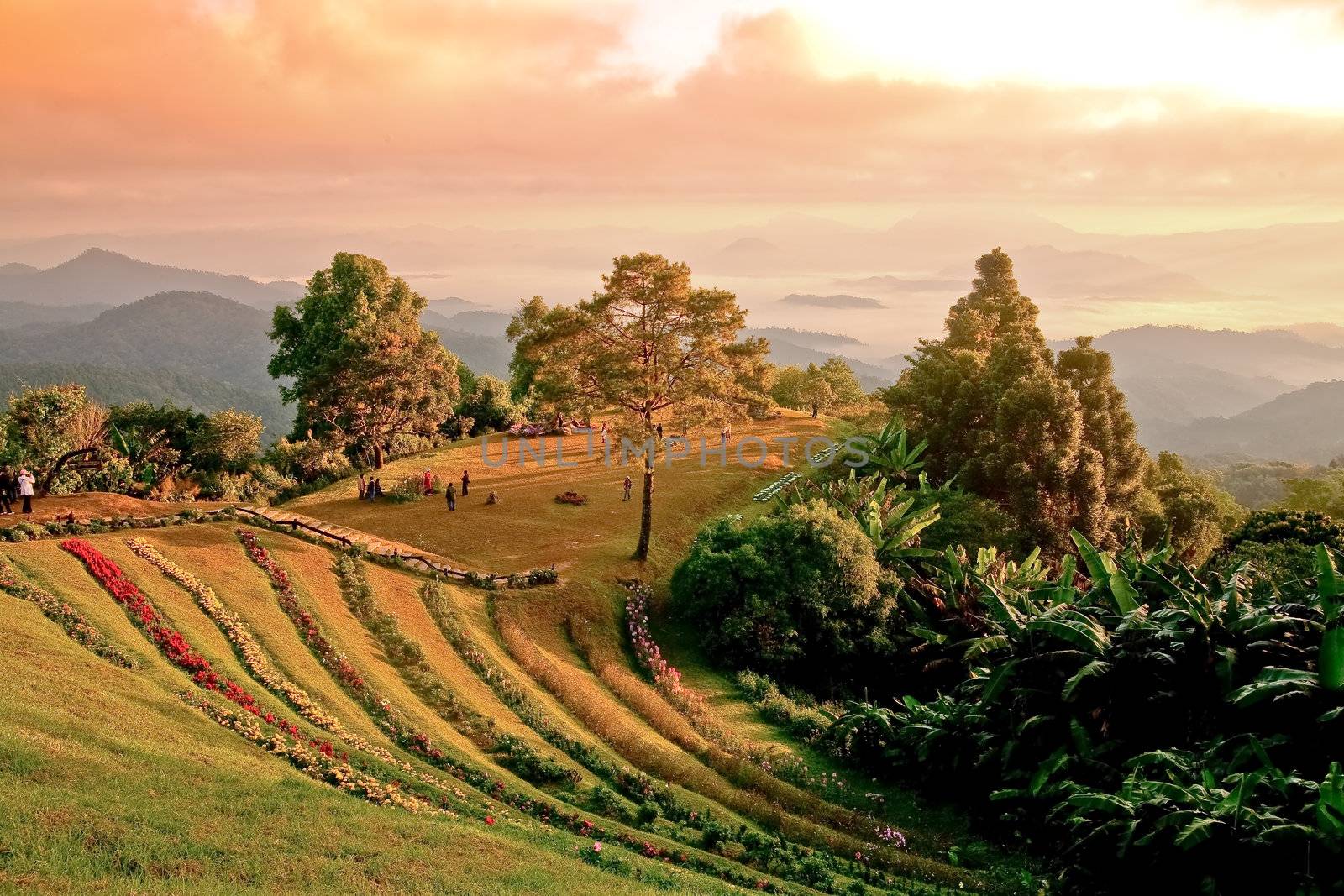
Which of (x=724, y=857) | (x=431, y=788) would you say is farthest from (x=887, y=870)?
(x=431, y=788)

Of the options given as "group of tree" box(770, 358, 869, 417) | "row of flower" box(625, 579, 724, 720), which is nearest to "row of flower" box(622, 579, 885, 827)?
"row of flower" box(625, 579, 724, 720)

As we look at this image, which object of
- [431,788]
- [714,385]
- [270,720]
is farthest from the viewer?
[714,385]

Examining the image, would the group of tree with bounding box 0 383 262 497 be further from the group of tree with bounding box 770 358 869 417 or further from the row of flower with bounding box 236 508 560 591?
the group of tree with bounding box 770 358 869 417

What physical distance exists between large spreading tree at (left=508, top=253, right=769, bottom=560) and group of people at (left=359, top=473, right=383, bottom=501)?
44.6 ft

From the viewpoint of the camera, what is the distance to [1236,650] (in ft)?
47.8

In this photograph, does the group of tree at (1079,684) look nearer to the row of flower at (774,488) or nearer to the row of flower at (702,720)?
the row of flower at (702,720)

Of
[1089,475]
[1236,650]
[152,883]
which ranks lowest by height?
[152,883]

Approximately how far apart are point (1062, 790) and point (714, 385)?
733 inches

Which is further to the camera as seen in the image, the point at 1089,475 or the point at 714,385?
the point at 1089,475

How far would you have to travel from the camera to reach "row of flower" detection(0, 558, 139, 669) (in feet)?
53.5

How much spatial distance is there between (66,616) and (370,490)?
901 inches

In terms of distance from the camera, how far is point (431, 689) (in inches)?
799

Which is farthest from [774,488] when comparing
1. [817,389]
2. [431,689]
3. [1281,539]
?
[817,389]

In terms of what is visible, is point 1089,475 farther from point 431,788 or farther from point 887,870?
point 431,788
